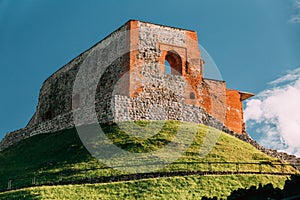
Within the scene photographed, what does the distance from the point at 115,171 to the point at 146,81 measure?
922 cm

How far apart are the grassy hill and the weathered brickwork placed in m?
1.38

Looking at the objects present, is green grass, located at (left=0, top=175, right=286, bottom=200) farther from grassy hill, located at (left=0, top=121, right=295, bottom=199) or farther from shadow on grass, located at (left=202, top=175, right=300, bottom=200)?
shadow on grass, located at (left=202, top=175, right=300, bottom=200)

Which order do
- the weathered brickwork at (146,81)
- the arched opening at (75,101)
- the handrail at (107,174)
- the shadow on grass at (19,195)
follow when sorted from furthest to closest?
the arched opening at (75,101) < the weathered brickwork at (146,81) < the handrail at (107,174) < the shadow on grass at (19,195)

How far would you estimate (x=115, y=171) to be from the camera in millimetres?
21641

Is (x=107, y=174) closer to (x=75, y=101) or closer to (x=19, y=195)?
(x=19, y=195)

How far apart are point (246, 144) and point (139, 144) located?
7.59 metres

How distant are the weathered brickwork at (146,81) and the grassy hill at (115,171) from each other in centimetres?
138

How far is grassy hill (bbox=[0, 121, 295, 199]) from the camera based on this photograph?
19516 millimetres

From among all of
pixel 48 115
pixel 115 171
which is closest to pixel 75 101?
pixel 48 115

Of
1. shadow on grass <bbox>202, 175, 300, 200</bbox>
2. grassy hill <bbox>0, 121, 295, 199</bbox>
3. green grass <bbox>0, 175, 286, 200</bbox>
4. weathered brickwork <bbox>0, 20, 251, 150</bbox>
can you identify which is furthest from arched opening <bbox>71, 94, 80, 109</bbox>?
shadow on grass <bbox>202, 175, 300, 200</bbox>

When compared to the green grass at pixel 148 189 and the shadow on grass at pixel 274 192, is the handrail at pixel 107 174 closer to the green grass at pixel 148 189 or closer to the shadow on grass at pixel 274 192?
the green grass at pixel 148 189

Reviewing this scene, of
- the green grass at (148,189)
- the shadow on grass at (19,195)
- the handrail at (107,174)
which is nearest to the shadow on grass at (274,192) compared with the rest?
the green grass at (148,189)

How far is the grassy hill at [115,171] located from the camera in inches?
768

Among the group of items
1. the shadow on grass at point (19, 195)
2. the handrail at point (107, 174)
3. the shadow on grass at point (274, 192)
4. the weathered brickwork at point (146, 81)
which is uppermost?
the weathered brickwork at point (146, 81)
